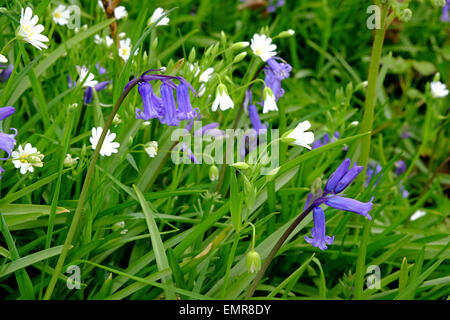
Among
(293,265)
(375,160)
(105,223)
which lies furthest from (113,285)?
(375,160)

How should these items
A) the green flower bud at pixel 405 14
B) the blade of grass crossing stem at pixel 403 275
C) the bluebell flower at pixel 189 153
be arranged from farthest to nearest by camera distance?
the bluebell flower at pixel 189 153 → the green flower bud at pixel 405 14 → the blade of grass crossing stem at pixel 403 275

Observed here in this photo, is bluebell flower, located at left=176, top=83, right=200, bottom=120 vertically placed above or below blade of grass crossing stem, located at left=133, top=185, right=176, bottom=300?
above

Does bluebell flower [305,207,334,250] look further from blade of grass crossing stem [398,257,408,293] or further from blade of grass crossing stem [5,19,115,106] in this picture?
blade of grass crossing stem [5,19,115,106]

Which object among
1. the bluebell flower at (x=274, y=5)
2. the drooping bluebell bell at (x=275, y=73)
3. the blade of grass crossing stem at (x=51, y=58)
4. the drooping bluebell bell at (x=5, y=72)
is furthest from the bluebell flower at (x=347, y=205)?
the bluebell flower at (x=274, y=5)

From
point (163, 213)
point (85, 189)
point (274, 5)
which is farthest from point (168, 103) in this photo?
point (274, 5)

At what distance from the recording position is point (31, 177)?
6.20ft

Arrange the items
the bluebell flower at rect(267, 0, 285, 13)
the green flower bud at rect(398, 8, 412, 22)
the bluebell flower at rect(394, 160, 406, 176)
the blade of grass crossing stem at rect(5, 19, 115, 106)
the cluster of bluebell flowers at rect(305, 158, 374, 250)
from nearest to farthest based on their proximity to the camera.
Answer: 1. the cluster of bluebell flowers at rect(305, 158, 374, 250)
2. the green flower bud at rect(398, 8, 412, 22)
3. the blade of grass crossing stem at rect(5, 19, 115, 106)
4. the bluebell flower at rect(394, 160, 406, 176)
5. the bluebell flower at rect(267, 0, 285, 13)

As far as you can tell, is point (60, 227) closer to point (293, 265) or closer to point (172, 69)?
point (172, 69)

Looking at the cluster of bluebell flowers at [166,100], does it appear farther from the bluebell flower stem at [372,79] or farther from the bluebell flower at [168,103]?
the bluebell flower stem at [372,79]

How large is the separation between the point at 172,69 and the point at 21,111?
74cm

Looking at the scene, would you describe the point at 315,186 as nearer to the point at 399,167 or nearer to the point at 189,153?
the point at 189,153

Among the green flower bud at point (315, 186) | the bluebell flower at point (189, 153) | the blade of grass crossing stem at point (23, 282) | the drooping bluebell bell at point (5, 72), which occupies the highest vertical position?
the drooping bluebell bell at point (5, 72)

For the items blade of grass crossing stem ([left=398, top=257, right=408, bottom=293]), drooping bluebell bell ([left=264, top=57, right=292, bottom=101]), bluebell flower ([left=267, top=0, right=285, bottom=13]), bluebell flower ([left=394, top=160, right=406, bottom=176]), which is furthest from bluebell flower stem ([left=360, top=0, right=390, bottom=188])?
bluebell flower ([left=267, top=0, right=285, bottom=13])

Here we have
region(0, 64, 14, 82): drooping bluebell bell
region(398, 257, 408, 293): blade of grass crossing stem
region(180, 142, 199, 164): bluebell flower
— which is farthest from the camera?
region(0, 64, 14, 82): drooping bluebell bell
